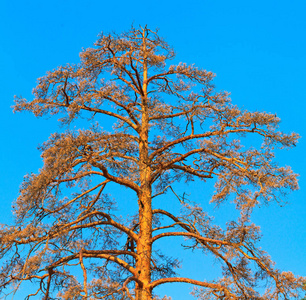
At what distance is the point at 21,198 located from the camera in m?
9.70

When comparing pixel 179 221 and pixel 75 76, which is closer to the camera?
pixel 179 221

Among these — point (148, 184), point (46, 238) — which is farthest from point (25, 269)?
point (148, 184)

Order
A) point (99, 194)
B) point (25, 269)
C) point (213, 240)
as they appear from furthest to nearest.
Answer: point (99, 194)
point (213, 240)
point (25, 269)

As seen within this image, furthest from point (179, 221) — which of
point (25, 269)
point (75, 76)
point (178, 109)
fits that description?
point (75, 76)

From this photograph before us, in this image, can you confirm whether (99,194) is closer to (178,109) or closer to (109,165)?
(109,165)

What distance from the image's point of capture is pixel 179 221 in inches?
428

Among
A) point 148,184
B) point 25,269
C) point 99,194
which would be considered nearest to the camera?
point 25,269

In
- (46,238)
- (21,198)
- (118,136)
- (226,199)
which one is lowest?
(46,238)

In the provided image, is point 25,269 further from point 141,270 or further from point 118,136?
point 118,136

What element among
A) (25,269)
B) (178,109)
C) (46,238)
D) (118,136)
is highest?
(178,109)

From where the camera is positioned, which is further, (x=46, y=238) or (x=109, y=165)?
(x=109, y=165)

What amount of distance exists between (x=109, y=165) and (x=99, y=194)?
58.2 inches

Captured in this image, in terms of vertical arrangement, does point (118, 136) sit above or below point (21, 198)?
above

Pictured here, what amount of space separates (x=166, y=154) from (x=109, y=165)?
1.62 m
